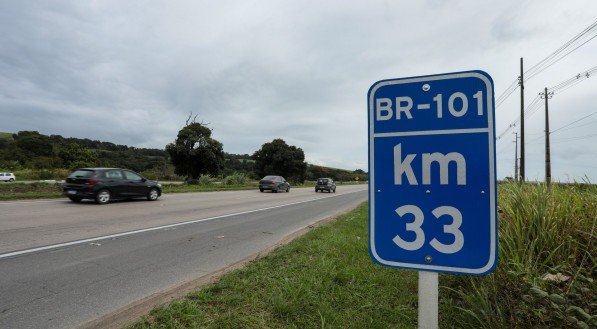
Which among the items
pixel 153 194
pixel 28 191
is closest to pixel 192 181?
pixel 28 191

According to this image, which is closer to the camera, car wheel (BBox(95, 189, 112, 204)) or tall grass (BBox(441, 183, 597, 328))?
tall grass (BBox(441, 183, 597, 328))

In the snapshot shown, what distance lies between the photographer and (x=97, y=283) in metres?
4.65

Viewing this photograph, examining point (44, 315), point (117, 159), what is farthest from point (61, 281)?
point (117, 159)

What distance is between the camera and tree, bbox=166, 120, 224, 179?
3710 centimetres

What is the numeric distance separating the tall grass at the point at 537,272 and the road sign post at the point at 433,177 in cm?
105

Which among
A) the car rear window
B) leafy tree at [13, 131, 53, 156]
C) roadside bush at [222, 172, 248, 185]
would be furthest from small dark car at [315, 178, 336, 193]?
leafy tree at [13, 131, 53, 156]

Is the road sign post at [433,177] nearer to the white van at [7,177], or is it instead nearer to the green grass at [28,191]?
the green grass at [28,191]

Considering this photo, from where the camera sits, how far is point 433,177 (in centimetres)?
168

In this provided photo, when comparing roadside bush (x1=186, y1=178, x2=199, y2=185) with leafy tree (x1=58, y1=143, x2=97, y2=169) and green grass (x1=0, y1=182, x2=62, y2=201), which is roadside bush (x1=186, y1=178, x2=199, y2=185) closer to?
green grass (x1=0, y1=182, x2=62, y2=201)

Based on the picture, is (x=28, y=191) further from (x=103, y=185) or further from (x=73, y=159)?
(x=73, y=159)

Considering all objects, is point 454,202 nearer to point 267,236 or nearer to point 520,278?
point 520,278

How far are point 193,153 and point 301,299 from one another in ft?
116

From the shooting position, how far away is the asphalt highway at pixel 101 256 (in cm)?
389

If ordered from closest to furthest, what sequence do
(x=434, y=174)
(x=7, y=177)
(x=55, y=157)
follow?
1. (x=434, y=174)
2. (x=7, y=177)
3. (x=55, y=157)
